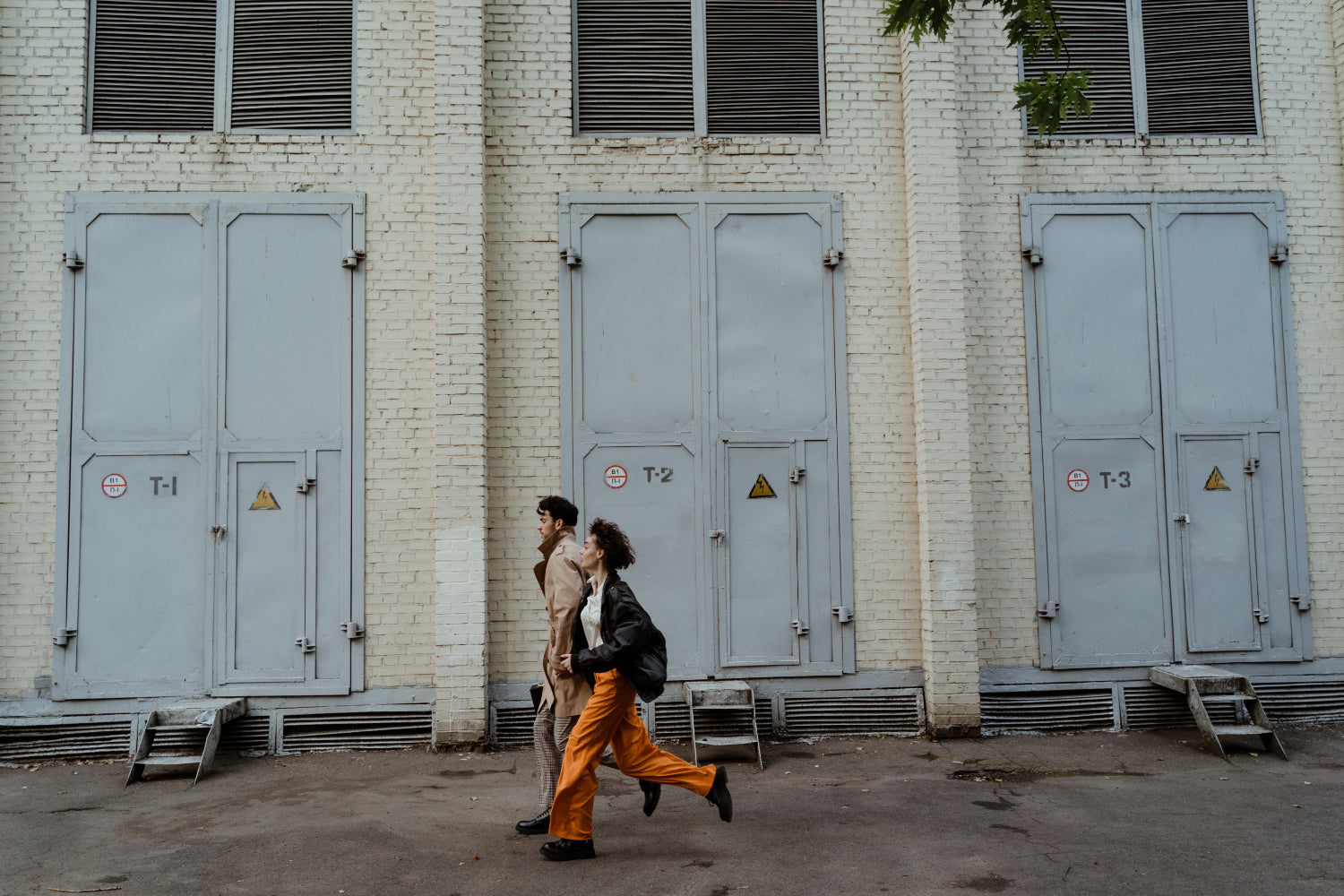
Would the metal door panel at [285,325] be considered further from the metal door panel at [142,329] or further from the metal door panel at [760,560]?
the metal door panel at [760,560]

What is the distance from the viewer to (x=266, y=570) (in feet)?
23.6

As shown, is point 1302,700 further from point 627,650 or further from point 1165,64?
point 627,650

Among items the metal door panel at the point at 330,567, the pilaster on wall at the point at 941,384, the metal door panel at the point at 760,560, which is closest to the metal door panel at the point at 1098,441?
the pilaster on wall at the point at 941,384

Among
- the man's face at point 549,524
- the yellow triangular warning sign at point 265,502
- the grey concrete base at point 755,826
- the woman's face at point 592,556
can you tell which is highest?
the yellow triangular warning sign at point 265,502

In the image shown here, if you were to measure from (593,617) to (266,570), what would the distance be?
11.7ft

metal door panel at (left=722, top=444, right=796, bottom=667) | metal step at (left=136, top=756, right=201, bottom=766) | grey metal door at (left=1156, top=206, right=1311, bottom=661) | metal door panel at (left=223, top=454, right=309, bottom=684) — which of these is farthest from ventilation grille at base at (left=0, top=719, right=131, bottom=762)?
grey metal door at (left=1156, top=206, right=1311, bottom=661)

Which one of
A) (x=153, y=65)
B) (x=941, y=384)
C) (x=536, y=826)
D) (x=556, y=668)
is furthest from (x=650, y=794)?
(x=153, y=65)

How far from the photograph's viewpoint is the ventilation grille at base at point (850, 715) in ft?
24.2

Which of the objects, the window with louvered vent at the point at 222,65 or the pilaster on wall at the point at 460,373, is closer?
the pilaster on wall at the point at 460,373

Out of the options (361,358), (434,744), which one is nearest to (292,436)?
(361,358)

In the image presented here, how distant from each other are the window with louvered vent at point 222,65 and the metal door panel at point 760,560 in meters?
4.42

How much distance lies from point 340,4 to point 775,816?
23.5ft

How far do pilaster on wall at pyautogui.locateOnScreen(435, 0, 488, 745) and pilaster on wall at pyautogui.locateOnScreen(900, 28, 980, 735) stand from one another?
3543 mm

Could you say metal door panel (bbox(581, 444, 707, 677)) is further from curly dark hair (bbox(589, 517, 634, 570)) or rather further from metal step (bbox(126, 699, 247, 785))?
metal step (bbox(126, 699, 247, 785))
